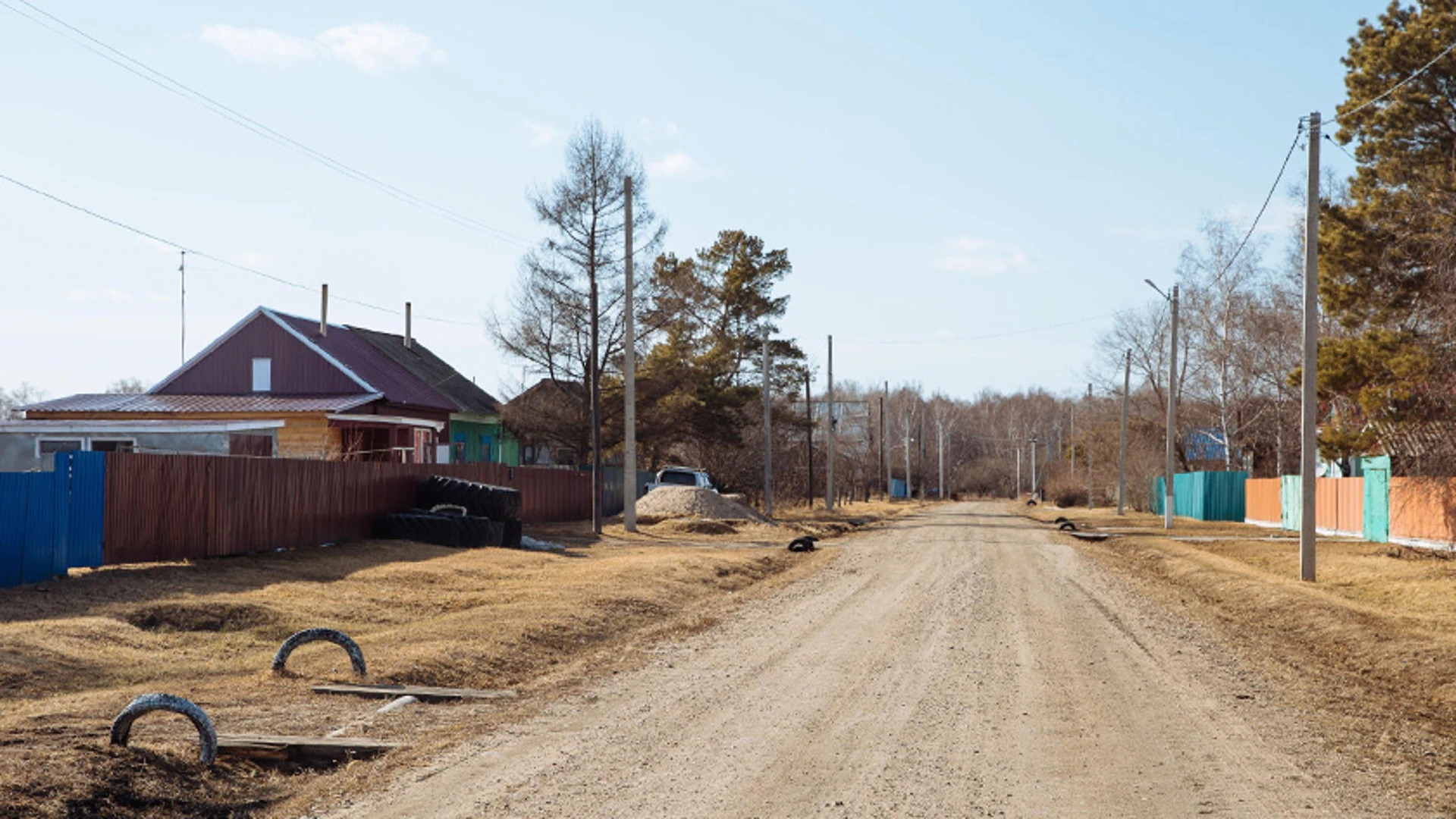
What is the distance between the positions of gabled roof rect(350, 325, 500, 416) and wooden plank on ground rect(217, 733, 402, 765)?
129 ft

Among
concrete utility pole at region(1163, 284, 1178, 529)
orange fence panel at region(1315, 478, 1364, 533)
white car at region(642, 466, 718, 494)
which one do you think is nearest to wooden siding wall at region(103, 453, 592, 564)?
white car at region(642, 466, 718, 494)

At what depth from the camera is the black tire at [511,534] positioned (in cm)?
2594

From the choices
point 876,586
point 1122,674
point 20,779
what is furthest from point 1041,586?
point 20,779

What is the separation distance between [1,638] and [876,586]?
1231cm

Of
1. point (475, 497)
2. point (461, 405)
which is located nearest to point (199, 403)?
point (461, 405)

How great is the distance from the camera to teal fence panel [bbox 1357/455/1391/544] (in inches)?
1177

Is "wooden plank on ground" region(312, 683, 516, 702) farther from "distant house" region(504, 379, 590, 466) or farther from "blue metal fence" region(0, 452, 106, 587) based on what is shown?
"distant house" region(504, 379, 590, 466)

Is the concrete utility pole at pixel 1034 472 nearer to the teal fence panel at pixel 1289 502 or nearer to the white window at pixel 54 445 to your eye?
the teal fence panel at pixel 1289 502

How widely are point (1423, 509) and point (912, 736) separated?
23357 mm

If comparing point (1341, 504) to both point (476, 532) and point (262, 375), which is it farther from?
point (262, 375)

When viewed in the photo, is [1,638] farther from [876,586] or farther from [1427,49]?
[1427,49]

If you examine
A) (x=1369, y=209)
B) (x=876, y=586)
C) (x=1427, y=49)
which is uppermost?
(x=1427, y=49)

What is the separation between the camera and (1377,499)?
30.7 metres

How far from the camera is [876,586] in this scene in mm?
19906
